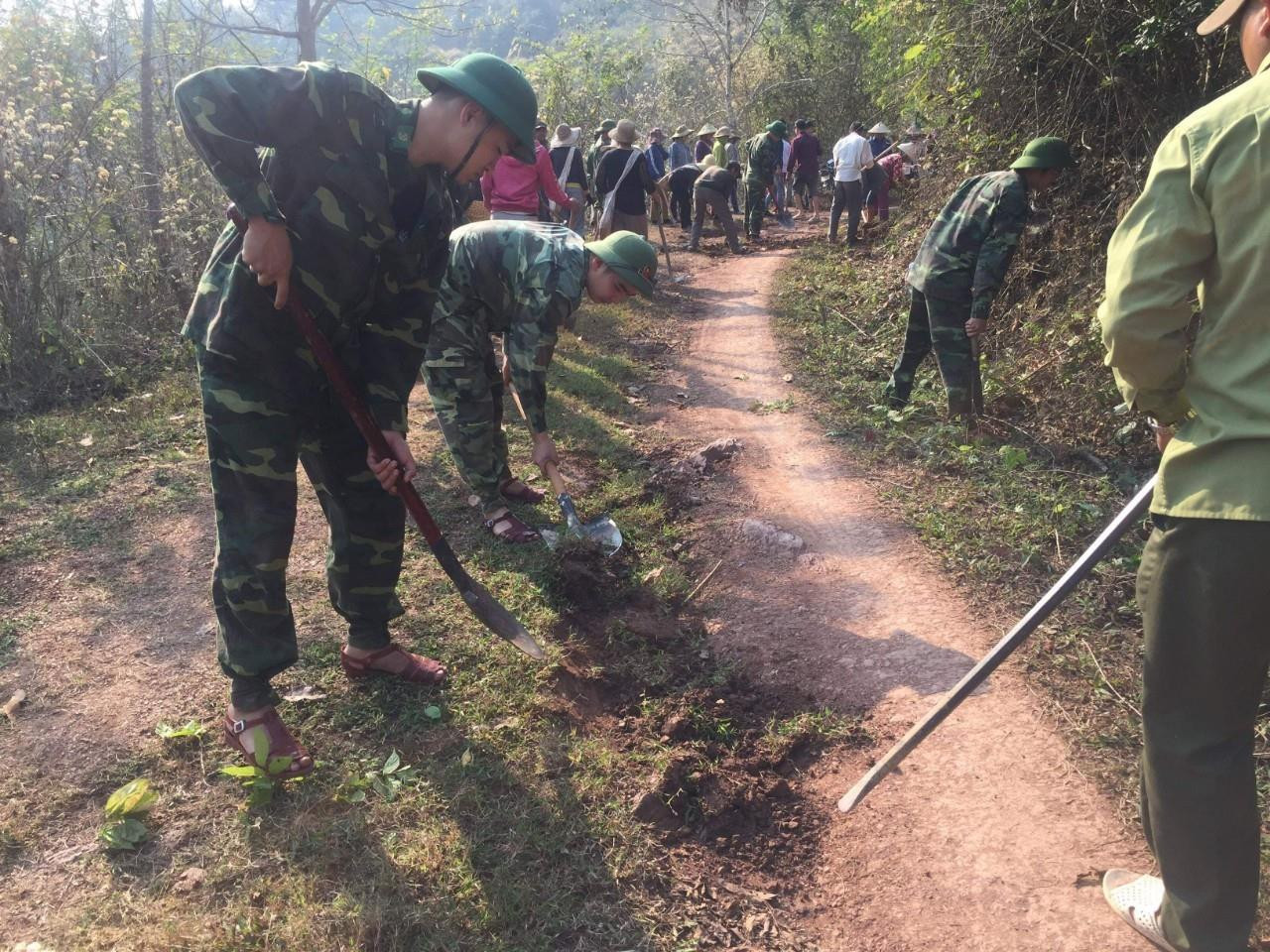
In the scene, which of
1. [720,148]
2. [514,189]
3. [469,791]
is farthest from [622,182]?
[469,791]

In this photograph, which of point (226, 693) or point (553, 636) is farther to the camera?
point (553, 636)

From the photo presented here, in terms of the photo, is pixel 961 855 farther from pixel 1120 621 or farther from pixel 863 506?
pixel 863 506

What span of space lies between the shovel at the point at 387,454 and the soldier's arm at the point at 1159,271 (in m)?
2.03

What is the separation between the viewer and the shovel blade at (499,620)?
3.05 meters

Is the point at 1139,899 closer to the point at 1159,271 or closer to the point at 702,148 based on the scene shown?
the point at 1159,271

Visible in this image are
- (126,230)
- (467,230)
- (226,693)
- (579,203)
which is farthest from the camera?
(579,203)

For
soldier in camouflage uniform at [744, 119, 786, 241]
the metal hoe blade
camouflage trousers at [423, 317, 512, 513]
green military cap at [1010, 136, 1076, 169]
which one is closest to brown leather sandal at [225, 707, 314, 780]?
the metal hoe blade

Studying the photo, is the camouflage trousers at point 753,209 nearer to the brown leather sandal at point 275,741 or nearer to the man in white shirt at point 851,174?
the man in white shirt at point 851,174

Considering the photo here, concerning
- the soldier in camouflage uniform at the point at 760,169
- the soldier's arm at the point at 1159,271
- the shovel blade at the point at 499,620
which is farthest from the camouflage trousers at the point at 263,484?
the soldier in camouflage uniform at the point at 760,169

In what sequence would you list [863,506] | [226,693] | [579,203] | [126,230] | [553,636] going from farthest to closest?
[579,203] → [126,230] → [863,506] → [553,636] → [226,693]

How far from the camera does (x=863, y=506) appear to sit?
4629 mm

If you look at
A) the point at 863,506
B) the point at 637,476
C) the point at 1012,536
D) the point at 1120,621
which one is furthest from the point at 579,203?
the point at 1120,621

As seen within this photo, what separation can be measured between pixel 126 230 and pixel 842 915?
7.71 metres

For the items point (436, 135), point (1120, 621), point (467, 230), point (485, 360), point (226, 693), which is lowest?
point (226, 693)
